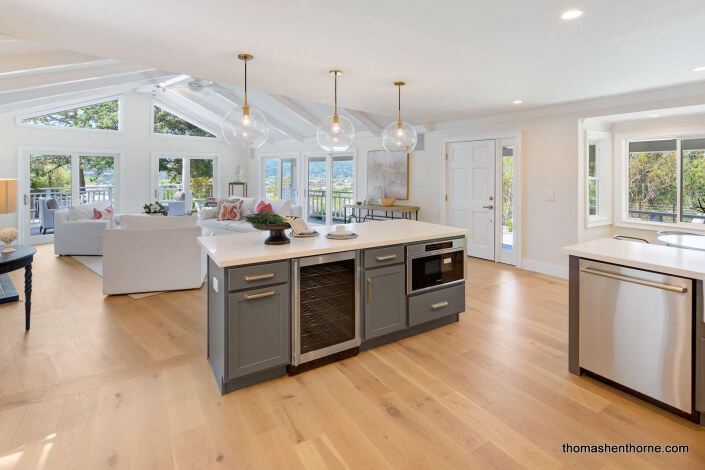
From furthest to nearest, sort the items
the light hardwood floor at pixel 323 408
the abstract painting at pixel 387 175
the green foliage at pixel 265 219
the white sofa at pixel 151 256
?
1. the abstract painting at pixel 387 175
2. the white sofa at pixel 151 256
3. the green foliage at pixel 265 219
4. the light hardwood floor at pixel 323 408

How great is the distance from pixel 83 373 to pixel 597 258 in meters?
3.31

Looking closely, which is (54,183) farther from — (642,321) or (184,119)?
(642,321)

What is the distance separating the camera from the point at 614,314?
2.27 metres

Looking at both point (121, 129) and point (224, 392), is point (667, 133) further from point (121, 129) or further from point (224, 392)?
point (121, 129)

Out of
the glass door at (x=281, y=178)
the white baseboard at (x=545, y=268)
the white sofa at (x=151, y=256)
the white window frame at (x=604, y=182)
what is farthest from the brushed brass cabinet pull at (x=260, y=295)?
the glass door at (x=281, y=178)

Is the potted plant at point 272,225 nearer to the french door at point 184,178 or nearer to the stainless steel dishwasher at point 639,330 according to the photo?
the stainless steel dishwasher at point 639,330

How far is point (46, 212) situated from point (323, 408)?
7.78 m

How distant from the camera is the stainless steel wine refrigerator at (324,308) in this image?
2500 mm

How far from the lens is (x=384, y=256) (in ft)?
9.42

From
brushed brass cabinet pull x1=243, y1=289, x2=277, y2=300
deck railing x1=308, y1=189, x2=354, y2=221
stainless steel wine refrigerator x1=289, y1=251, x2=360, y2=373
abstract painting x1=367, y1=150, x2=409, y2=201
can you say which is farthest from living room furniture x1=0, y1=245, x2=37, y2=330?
deck railing x1=308, y1=189, x2=354, y2=221

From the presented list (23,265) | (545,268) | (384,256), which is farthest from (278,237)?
(545,268)

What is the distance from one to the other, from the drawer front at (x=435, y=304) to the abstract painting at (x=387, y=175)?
386 centimetres

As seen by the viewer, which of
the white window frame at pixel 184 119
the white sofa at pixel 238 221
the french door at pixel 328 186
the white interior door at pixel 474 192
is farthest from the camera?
the white window frame at pixel 184 119

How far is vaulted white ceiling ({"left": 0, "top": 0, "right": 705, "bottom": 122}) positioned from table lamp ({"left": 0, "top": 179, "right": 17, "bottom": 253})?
1177 mm
